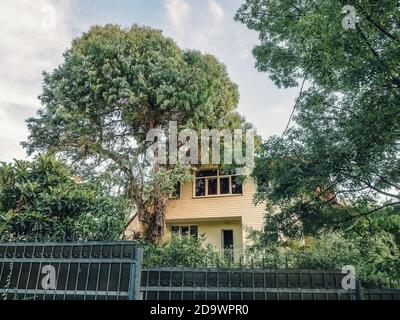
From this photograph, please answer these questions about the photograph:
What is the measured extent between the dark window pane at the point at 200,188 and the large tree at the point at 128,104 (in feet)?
9.97

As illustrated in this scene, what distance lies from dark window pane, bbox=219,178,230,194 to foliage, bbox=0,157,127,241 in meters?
11.1

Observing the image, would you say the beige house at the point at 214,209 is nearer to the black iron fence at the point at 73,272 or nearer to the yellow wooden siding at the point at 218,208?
the yellow wooden siding at the point at 218,208

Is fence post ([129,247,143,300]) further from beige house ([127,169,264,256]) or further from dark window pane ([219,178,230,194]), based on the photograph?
dark window pane ([219,178,230,194])

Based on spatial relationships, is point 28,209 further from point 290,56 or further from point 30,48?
point 290,56

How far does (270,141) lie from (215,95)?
→ 9.86 m

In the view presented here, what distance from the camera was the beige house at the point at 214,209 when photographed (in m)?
16.7

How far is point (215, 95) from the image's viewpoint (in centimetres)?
1623

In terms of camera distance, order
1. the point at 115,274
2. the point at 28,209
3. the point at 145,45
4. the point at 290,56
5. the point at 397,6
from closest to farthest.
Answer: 1. the point at 115,274
2. the point at 397,6
3. the point at 28,209
4. the point at 290,56
5. the point at 145,45

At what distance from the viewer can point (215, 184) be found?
17953 mm

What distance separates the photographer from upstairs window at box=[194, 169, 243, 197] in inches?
682

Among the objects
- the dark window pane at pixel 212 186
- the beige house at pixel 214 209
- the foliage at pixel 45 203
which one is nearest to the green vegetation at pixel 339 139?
the foliage at pixel 45 203

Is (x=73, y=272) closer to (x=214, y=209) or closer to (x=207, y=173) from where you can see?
(x=214, y=209)

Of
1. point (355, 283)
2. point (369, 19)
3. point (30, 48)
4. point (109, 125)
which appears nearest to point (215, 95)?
point (109, 125)

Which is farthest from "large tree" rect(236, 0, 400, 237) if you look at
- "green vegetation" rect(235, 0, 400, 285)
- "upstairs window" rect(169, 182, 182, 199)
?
"upstairs window" rect(169, 182, 182, 199)
